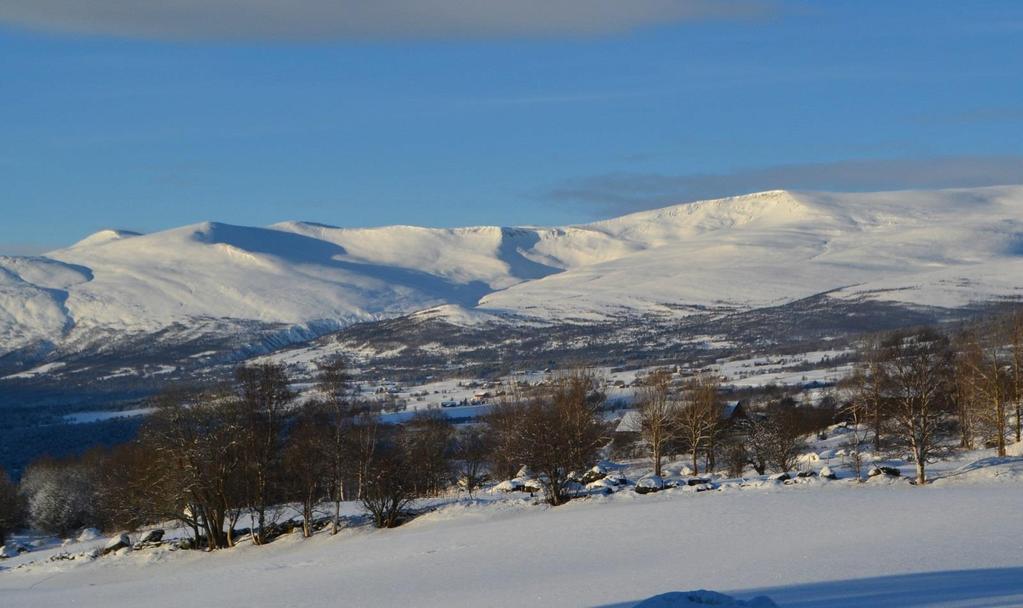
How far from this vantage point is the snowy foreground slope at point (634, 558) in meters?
24.5

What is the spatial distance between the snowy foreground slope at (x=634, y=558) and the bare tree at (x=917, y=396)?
1575 mm

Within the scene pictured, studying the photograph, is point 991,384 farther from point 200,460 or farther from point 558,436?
point 200,460

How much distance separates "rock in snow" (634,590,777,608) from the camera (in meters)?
17.0

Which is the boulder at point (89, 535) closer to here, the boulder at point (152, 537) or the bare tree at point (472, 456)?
the boulder at point (152, 537)

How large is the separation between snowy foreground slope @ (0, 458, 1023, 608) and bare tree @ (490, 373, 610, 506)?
1977 millimetres

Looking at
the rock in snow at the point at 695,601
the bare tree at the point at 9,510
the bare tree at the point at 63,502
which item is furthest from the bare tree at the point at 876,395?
the bare tree at the point at 9,510

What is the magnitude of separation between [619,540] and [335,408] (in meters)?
14.8

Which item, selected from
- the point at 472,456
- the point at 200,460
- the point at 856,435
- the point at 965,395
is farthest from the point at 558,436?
the point at 472,456

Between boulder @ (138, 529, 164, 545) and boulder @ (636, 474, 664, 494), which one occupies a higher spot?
boulder @ (636, 474, 664, 494)

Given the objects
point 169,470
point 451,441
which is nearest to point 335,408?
point 169,470


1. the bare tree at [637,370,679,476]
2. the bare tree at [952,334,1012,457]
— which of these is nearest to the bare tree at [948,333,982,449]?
the bare tree at [952,334,1012,457]

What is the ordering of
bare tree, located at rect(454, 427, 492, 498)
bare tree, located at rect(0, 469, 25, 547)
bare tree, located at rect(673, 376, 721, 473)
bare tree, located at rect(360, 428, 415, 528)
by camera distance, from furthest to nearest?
bare tree, located at rect(0, 469, 25, 547)
bare tree, located at rect(454, 427, 492, 498)
bare tree, located at rect(673, 376, 721, 473)
bare tree, located at rect(360, 428, 415, 528)

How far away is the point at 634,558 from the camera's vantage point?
30.6 m

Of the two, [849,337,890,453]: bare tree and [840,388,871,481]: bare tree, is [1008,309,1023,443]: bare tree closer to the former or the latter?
[849,337,890,453]: bare tree
